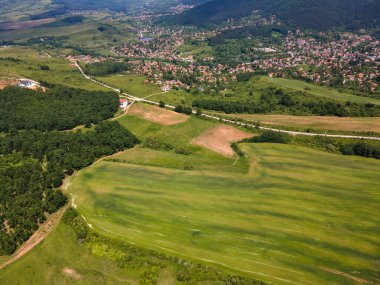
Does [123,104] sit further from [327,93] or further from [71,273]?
[327,93]

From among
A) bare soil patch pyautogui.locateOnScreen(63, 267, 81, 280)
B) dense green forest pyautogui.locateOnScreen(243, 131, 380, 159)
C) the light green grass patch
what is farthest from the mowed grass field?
bare soil patch pyautogui.locateOnScreen(63, 267, 81, 280)

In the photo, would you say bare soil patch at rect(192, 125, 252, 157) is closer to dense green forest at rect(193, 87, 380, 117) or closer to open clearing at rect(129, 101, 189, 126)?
open clearing at rect(129, 101, 189, 126)

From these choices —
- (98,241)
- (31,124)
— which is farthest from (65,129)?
(98,241)

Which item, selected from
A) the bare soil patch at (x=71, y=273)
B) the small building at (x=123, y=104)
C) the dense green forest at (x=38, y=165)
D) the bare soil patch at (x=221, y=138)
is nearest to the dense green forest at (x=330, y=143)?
the bare soil patch at (x=221, y=138)

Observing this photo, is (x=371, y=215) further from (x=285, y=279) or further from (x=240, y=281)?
(x=240, y=281)

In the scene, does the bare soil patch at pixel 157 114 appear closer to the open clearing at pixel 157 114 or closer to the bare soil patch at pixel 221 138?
the open clearing at pixel 157 114

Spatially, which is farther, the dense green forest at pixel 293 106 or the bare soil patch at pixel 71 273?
the dense green forest at pixel 293 106

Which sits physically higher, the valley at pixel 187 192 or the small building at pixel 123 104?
the small building at pixel 123 104
